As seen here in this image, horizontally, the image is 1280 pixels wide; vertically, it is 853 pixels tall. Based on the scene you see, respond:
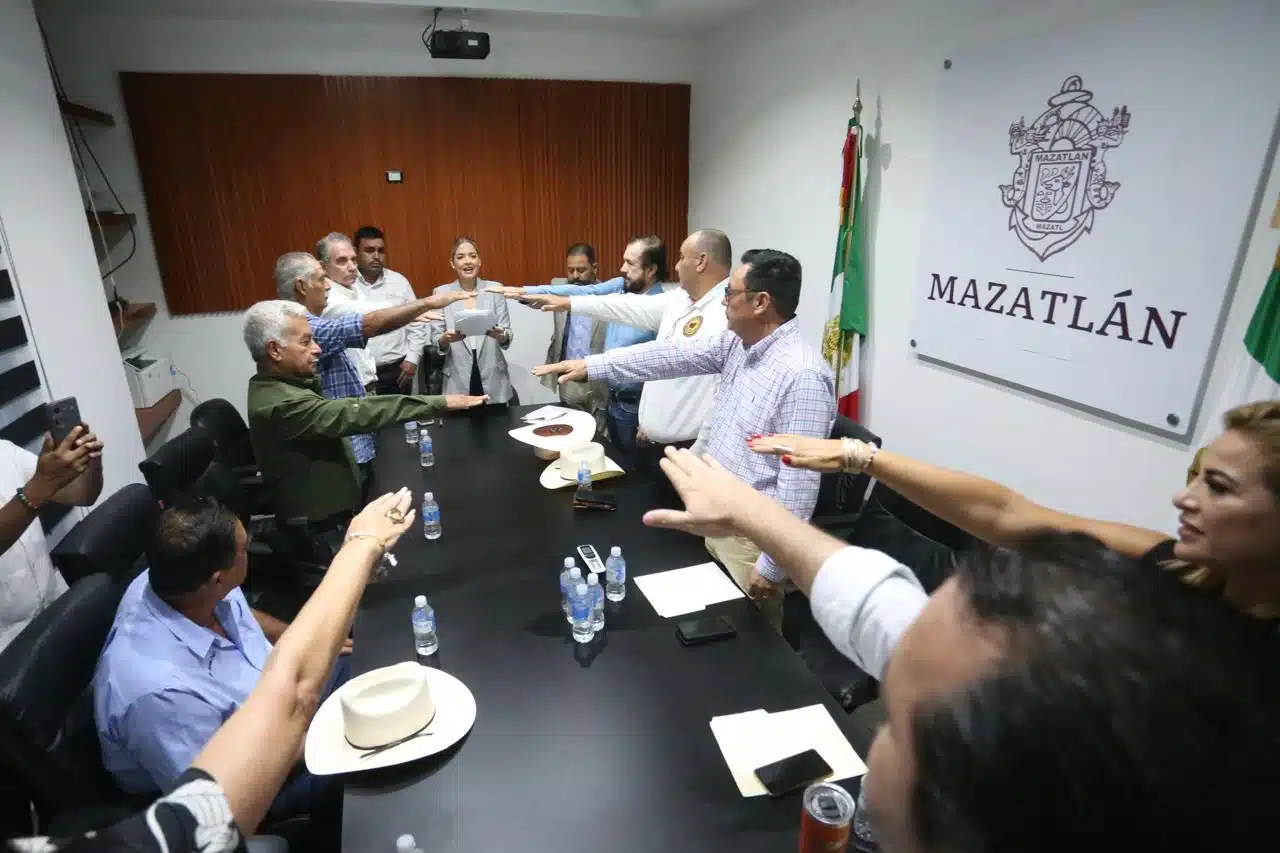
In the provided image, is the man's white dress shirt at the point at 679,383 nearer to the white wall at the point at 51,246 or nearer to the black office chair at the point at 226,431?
the black office chair at the point at 226,431

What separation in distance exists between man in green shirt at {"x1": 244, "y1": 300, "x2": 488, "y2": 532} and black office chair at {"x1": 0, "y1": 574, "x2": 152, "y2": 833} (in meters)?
0.92

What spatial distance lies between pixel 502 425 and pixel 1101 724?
120 inches

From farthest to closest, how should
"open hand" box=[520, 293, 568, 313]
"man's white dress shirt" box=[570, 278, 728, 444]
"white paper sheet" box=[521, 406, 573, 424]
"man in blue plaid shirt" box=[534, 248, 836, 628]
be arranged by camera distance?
"open hand" box=[520, 293, 568, 313], "white paper sheet" box=[521, 406, 573, 424], "man's white dress shirt" box=[570, 278, 728, 444], "man in blue plaid shirt" box=[534, 248, 836, 628]

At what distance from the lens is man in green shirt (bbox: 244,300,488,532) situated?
241 centimetres

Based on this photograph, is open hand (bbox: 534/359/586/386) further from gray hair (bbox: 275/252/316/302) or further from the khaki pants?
gray hair (bbox: 275/252/316/302)

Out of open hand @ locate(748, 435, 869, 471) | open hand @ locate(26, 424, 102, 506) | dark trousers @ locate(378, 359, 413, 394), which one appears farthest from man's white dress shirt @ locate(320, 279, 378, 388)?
open hand @ locate(748, 435, 869, 471)

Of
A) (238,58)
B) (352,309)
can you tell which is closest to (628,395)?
(352,309)

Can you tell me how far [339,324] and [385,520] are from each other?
67.9 inches

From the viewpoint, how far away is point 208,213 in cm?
468

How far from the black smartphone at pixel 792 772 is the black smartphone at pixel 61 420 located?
7.31 feet

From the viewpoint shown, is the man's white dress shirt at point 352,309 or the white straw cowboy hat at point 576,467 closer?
the white straw cowboy hat at point 576,467

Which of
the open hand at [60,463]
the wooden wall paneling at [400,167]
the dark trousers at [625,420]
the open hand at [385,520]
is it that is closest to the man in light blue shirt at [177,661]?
the open hand at [385,520]

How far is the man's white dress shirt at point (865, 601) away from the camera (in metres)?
0.87

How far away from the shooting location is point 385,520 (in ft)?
4.64
